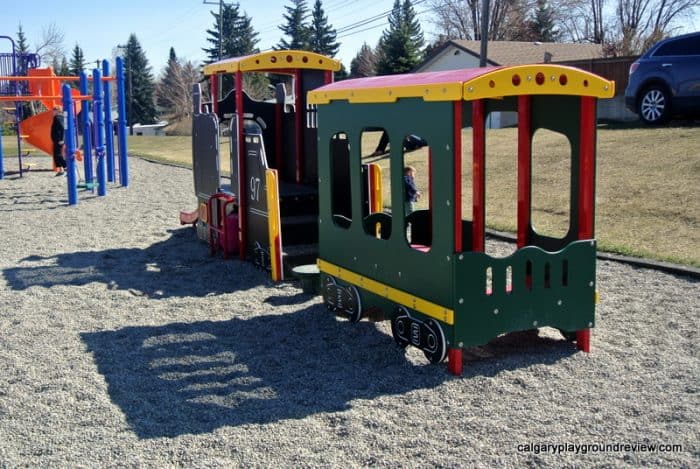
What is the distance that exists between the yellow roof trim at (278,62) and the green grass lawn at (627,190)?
3311mm

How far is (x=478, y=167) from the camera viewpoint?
5570 mm

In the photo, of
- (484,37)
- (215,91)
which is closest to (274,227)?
(215,91)

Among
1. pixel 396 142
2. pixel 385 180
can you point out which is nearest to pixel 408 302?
pixel 396 142

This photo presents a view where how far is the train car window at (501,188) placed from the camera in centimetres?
1019

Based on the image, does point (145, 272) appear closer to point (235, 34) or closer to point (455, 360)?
point (455, 360)

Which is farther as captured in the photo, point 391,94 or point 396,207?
point 396,207

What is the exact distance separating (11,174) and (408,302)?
58.9 feet

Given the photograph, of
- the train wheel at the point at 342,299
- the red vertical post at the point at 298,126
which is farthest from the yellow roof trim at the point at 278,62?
the train wheel at the point at 342,299

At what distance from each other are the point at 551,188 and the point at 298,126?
456 centimetres

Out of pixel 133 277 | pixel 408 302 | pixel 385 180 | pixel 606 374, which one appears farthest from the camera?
pixel 385 180

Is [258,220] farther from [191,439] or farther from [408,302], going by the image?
[191,439]

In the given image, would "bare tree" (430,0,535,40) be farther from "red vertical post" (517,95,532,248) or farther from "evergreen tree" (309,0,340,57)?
"red vertical post" (517,95,532,248)

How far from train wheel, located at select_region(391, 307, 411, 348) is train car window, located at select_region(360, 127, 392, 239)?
0.89 meters

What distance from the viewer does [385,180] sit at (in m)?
16.3
